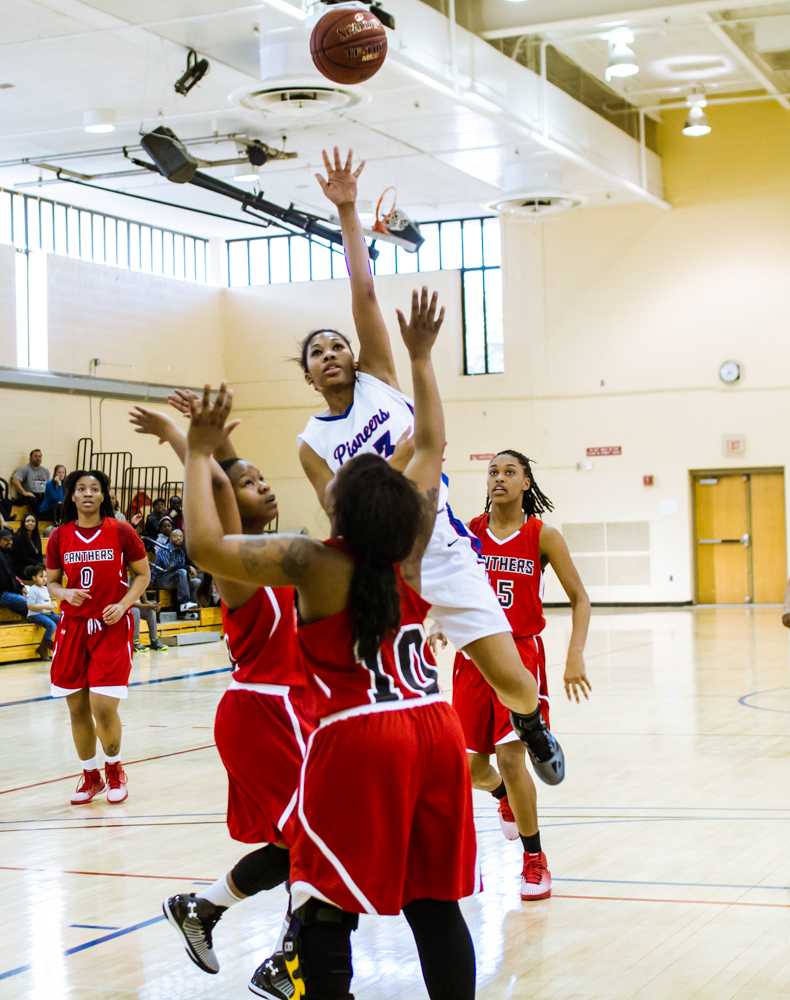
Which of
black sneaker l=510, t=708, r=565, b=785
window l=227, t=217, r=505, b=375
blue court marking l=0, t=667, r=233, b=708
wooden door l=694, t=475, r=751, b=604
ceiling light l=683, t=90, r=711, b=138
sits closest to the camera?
black sneaker l=510, t=708, r=565, b=785

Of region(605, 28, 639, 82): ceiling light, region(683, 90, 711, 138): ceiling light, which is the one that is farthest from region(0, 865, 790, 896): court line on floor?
region(683, 90, 711, 138): ceiling light

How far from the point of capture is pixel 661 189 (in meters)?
22.8

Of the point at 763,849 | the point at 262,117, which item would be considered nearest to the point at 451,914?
the point at 763,849

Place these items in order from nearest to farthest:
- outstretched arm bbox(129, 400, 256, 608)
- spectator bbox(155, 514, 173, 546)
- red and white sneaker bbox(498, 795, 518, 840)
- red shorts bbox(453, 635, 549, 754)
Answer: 1. outstretched arm bbox(129, 400, 256, 608)
2. red shorts bbox(453, 635, 549, 754)
3. red and white sneaker bbox(498, 795, 518, 840)
4. spectator bbox(155, 514, 173, 546)

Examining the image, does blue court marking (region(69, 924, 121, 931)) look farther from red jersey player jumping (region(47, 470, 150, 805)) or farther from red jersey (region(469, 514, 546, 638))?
red jersey player jumping (region(47, 470, 150, 805))

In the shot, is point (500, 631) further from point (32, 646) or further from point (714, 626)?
point (714, 626)

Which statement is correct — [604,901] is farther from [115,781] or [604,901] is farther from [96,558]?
[96,558]

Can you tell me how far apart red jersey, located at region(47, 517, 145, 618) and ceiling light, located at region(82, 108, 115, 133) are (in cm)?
1101

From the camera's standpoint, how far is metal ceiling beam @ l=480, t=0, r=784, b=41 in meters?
15.2

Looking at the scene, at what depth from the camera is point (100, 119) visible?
55.3 ft

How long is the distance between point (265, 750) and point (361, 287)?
139 centimetres

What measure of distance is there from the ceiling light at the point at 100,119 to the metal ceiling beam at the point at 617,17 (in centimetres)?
468

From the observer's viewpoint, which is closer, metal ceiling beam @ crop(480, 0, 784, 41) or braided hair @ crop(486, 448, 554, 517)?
braided hair @ crop(486, 448, 554, 517)

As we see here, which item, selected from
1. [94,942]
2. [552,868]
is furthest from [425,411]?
[552,868]
